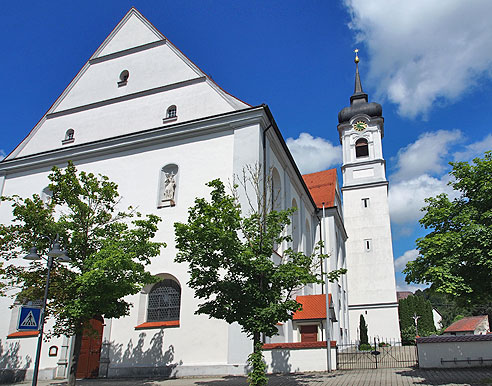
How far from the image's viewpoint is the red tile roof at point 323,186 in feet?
114

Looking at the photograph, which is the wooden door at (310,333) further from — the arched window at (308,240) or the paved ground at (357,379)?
the arched window at (308,240)

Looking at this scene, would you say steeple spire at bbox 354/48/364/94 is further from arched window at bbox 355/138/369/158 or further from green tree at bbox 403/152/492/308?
green tree at bbox 403/152/492/308

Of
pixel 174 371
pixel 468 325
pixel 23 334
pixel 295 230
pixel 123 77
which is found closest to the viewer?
pixel 174 371

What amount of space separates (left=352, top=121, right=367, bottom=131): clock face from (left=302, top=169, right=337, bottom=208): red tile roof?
26.1 ft

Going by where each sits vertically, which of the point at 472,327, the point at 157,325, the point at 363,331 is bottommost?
the point at 363,331

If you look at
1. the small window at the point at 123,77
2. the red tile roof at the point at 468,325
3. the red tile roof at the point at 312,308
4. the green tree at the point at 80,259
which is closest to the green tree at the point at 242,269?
the green tree at the point at 80,259

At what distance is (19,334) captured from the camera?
702 inches

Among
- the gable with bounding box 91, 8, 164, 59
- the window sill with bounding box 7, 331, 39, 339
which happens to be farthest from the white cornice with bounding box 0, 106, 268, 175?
the window sill with bounding box 7, 331, 39, 339

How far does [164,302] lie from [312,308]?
843cm

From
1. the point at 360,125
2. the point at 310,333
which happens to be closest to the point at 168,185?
the point at 310,333

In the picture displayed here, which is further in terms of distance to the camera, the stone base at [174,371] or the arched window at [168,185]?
the arched window at [168,185]

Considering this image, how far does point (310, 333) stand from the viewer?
68.9 feet

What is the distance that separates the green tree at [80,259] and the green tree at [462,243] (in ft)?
27.1

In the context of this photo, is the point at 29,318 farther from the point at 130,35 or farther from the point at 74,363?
the point at 130,35
